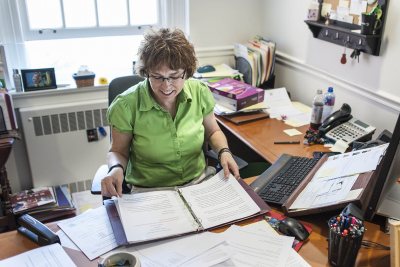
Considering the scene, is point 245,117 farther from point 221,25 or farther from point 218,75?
point 221,25

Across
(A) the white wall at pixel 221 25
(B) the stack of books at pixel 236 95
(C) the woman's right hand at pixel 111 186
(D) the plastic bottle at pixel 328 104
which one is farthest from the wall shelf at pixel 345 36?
(C) the woman's right hand at pixel 111 186

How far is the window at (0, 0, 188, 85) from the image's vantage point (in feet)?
7.57

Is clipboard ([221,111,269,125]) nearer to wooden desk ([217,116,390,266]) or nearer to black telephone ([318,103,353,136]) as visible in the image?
wooden desk ([217,116,390,266])

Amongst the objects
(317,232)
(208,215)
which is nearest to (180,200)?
(208,215)

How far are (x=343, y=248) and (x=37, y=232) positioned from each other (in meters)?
0.87

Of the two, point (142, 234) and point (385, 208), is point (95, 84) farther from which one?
point (385, 208)

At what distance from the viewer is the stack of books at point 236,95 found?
2133 mm

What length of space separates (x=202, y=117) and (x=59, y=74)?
49.8 inches

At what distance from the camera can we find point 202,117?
5.61 feet

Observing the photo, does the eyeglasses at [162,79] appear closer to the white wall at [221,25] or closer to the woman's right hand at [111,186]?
the woman's right hand at [111,186]

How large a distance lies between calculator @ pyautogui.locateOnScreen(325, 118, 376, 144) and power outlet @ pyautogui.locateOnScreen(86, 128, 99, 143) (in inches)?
58.3

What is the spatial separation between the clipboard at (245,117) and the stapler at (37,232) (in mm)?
1221

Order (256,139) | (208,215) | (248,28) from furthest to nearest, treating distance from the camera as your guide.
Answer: (248,28) → (256,139) → (208,215)

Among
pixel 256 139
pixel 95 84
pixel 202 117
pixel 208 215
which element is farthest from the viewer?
pixel 95 84
